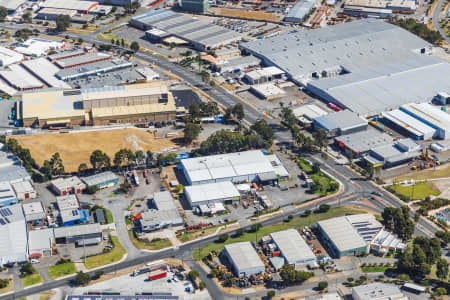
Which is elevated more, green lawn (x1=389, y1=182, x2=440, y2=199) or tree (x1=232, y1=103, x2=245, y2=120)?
tree (x1=232, y1=103, x2=245, y2=120)

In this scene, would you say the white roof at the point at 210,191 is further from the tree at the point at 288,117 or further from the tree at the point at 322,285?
the tree at the point at 288,117

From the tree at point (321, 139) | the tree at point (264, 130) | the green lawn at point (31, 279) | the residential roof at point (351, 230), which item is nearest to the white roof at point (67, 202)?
the green lawn at point (31, 279)

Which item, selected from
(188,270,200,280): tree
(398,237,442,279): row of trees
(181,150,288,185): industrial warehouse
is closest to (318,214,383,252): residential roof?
(398,237,442,279): row of trees

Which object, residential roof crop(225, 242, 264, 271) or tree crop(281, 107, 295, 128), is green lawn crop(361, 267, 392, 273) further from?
tree crop(281, 107, 295, 128)

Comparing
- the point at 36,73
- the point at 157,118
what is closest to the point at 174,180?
the point at 157,118

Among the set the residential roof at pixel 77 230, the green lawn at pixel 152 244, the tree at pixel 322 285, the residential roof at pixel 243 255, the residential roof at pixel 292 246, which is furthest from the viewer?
the residential roof at pixel 77 230

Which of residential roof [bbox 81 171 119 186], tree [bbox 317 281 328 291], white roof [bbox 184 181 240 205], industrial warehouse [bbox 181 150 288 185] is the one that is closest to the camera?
tree [bbox 317 281 328 291]
